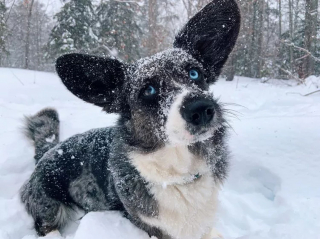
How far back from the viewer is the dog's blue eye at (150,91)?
220 centimetres

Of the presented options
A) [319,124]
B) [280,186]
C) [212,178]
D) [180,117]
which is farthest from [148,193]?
[319,124]

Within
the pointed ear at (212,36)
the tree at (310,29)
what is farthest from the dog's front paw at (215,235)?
the tree at (310,29)

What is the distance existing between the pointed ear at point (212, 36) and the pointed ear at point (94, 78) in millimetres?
647

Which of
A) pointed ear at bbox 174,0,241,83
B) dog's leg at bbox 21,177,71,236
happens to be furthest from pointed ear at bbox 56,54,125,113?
dog's leg at bbox 21,177,71,236

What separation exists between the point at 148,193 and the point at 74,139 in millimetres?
1270

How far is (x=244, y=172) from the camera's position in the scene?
3.76 metres

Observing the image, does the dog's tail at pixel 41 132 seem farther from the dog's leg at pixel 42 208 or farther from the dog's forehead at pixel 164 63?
the dog's forehead at pixel 164 63

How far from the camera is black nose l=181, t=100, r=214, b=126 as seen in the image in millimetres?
1814

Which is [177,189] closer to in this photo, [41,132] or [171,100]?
[171,100]

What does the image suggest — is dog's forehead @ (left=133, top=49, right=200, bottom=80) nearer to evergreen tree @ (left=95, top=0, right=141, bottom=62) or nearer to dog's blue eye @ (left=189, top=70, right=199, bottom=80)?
dog's blue eye @ (left=189, top=70, right=199, bottom=80)

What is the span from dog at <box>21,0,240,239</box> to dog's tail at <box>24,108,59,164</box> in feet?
4.20

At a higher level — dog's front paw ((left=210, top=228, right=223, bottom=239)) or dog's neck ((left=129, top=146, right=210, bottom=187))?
dog's neck ((left=129, top=146, right=210, bottom=187))

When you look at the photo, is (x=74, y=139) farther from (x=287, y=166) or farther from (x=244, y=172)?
(x=287, y=166)

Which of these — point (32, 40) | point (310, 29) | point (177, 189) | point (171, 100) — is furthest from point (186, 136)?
point (32, 40)
